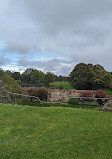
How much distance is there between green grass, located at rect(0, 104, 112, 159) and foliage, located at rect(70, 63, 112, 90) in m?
20.0

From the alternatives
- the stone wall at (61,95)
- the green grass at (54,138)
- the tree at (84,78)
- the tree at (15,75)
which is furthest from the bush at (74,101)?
the tree at (15,75)

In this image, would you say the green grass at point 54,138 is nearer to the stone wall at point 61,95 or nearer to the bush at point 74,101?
the bush at point 74,101

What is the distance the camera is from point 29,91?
20734mm

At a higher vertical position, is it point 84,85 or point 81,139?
point 84,85

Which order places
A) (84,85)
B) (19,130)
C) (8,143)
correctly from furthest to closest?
(84,85) < (19,130) < (8,143)

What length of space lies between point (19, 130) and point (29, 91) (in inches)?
676

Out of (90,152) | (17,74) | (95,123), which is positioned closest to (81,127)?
(95,123)

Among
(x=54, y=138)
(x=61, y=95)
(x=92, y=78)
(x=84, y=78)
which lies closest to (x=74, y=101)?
(x=61, y=95)

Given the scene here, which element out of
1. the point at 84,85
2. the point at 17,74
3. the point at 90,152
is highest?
the point at 17,74

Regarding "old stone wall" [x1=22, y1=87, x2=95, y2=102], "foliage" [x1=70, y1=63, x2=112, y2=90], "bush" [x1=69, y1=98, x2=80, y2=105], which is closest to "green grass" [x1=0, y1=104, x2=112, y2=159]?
"bush" [x1=69, y1=98, x2=80, y2=105]

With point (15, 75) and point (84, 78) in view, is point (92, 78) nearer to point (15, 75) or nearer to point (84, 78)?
point (84, 78)

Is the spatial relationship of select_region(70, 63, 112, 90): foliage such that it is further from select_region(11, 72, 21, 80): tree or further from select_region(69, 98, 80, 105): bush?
select_region(11, 72, 21, 80): tree

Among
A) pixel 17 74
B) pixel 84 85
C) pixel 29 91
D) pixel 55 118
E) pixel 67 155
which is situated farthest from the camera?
pixel 17 74

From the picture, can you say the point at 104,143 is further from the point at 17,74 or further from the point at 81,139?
the point at 17,74
